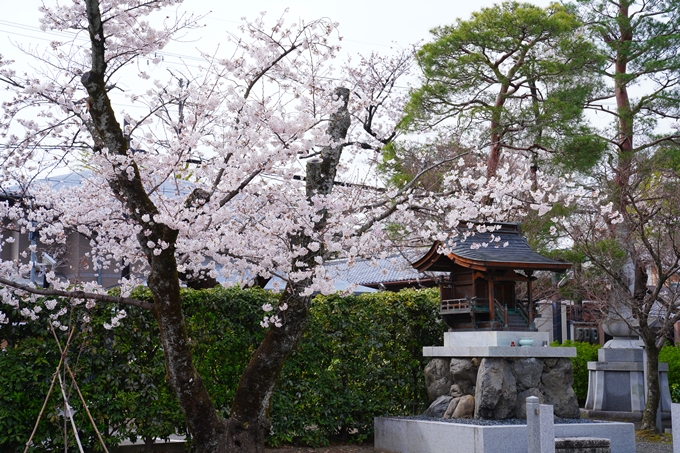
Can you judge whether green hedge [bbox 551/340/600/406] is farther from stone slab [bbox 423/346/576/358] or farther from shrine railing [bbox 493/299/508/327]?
shrine railing [bbox 493/299/508/327]

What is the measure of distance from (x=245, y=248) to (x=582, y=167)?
315 inches

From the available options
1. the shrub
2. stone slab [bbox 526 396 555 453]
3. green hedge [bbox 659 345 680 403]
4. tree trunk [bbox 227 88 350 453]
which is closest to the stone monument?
green hedge [bbox 659 345 680 403]

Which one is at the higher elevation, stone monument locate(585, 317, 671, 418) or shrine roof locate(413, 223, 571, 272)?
shrine roof locate(413, 223, 571, 272)

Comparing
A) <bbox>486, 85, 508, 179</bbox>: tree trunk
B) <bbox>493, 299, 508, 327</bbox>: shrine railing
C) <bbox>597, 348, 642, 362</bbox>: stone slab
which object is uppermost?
<bbox>486, 85, 508, 179</bbox>: tree trunk

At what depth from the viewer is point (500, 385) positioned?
8.33m

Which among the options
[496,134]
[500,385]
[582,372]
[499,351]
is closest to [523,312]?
[499,351]

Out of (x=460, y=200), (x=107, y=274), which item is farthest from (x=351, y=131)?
(x=107, y=274)

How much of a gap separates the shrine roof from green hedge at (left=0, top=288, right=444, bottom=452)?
1.06 m

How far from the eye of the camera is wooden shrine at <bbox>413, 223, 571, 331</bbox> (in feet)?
28.6

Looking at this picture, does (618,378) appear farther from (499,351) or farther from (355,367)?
(355,367)

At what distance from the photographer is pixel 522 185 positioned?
25.7ft

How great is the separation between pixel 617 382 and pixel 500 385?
6113 mm

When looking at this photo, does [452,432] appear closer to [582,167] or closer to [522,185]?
[522,185]

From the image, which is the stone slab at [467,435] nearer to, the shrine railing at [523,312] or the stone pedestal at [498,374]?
the stone pedestal at [498,374]
